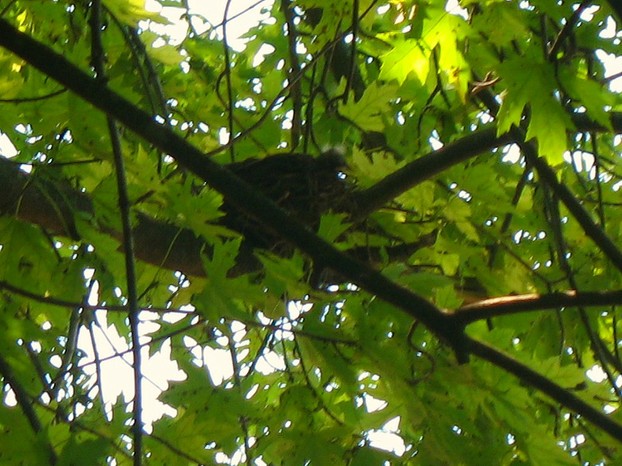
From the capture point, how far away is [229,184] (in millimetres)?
1005

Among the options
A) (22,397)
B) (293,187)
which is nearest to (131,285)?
(22,397)

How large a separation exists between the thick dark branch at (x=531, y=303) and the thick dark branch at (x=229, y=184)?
0.03m

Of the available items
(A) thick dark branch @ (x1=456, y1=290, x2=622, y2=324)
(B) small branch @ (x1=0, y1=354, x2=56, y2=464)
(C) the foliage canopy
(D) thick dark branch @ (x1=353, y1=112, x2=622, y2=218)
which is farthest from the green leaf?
(B) small branch @ (x1=0, y1=354, x2=56, y2=464)

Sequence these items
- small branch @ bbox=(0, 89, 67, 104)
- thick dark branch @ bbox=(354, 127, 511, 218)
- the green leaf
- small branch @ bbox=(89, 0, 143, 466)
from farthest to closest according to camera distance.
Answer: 1. the green leaf
2. thick dark branch @ bbox=(354, 127, 511, 218)
3. small branch @ bbox=(0, 89, 67, 104)
4. small branch @ bbox=(89, 0, 143, 466)

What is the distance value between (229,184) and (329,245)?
142 millimetres

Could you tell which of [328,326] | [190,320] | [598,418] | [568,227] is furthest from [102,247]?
[568,227]

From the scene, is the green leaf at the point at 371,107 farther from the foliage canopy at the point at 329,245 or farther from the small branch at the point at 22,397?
the small branch at the point at 22,397

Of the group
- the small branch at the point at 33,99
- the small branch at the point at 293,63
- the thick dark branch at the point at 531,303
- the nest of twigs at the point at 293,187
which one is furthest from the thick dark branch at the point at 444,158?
the small branch at the point at 33,99

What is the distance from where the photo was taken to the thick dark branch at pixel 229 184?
943 millimetres

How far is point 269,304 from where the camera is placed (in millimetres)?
1104

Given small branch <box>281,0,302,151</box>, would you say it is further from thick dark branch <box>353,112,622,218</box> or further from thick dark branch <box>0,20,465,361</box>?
thick dark branch <box>0,20,465,361</box>

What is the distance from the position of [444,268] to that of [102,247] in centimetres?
59

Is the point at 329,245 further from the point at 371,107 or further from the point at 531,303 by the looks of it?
the point at 371,107

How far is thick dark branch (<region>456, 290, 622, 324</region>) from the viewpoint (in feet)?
3.55
